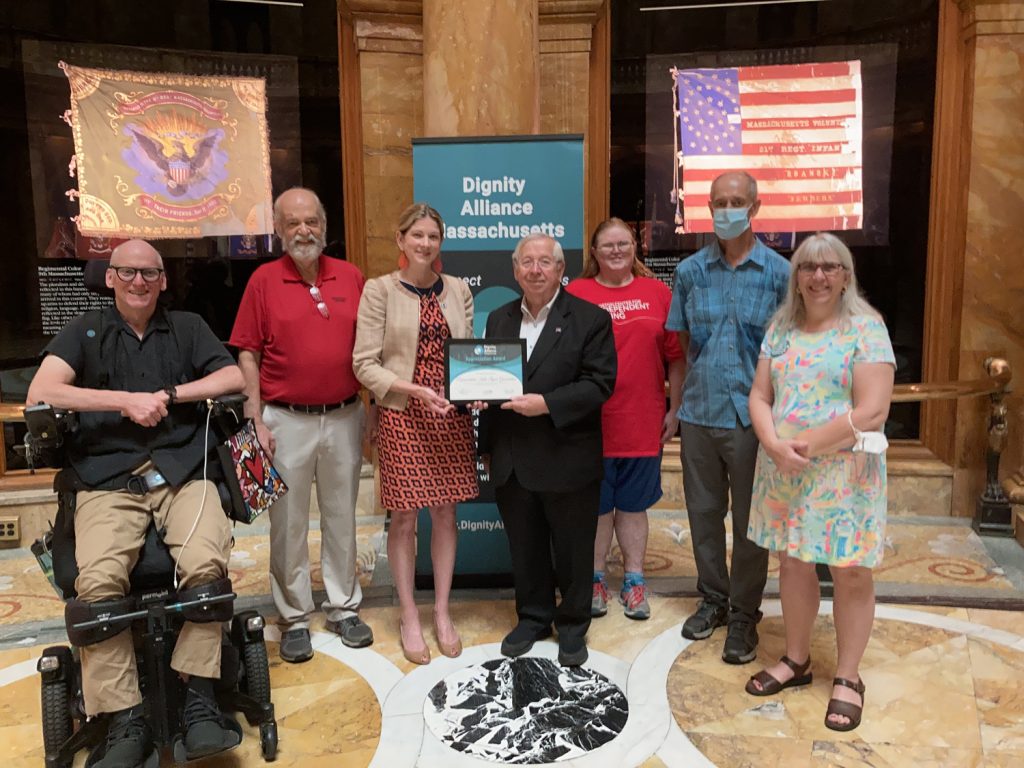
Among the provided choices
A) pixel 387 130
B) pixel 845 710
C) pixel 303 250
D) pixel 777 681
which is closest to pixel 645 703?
pixel 777 681

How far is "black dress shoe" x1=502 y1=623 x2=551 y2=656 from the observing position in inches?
125

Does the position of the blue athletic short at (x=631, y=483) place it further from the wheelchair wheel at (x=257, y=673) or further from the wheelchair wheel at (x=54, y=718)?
the wheelchair wheel at (x=54, y=718)

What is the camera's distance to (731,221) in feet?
9.71

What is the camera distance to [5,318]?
15.5 ft

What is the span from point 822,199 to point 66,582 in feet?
15.3

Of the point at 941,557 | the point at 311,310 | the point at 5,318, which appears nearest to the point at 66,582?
the point at 311,310

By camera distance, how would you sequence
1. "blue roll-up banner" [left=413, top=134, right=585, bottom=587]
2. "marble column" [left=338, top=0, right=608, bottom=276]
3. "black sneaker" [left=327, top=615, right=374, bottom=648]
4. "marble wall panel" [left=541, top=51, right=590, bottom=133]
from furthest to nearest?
"marble wall panel" [left=541, top=51, right=590, bottom=133] → "marble column" [left=338, top=0, right=608, bottom=276] → "blue roll-up banner" [left=413, top=134, right=585, bottom=587] → "black sneaker" [left=327, top=615, right=374, bottom=648]

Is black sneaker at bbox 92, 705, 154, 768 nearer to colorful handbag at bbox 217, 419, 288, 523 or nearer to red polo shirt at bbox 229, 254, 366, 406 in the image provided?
colorful handbag at bbox 217, 419, 288, 523

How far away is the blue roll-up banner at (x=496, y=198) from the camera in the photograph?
139 inches

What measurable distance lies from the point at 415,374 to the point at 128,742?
1526 millimetres

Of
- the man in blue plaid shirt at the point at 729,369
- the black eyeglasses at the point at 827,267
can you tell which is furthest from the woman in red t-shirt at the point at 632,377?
the black eyeglasses at the point at 827,267

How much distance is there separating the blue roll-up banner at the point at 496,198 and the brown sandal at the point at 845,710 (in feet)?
6.53

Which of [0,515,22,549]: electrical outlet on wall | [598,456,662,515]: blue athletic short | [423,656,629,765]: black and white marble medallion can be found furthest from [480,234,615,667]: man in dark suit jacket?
[0,515,22,549]: electrical outlet on wall

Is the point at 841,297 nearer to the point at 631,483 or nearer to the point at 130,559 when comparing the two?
the point at 631,483
